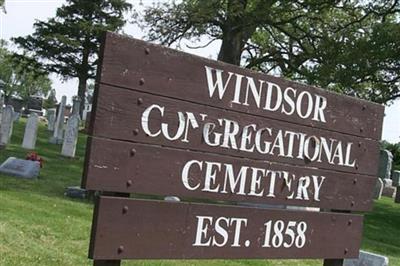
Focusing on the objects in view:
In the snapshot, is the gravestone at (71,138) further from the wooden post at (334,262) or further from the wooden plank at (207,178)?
the wooden plank at (207,178)

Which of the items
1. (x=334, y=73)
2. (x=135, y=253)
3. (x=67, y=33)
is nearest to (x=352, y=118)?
(x=135, y=253)

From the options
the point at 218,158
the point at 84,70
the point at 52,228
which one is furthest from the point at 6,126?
the point at 84,70

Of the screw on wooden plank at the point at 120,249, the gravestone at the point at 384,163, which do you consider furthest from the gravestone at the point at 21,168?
the gravestone at the point at 384,163

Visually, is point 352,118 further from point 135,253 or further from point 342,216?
point 135,253

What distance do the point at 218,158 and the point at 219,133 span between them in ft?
0.50

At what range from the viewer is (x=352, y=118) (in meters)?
4.54

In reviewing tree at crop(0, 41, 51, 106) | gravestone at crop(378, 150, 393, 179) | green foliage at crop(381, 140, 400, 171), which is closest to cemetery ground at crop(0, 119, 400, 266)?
gravestone at crop(378, 150, 393, 179)

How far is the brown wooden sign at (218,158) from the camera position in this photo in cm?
335

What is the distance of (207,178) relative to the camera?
373cm

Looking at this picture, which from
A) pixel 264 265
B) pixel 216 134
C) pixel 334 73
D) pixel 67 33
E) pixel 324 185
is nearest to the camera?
pixel 216 134

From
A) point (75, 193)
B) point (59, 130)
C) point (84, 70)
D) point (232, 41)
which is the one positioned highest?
point (84, 70)

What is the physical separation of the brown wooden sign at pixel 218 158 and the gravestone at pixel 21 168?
918 centimetres

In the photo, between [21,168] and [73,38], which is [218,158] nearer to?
[21,168]

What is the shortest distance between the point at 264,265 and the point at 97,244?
4.59 metres
